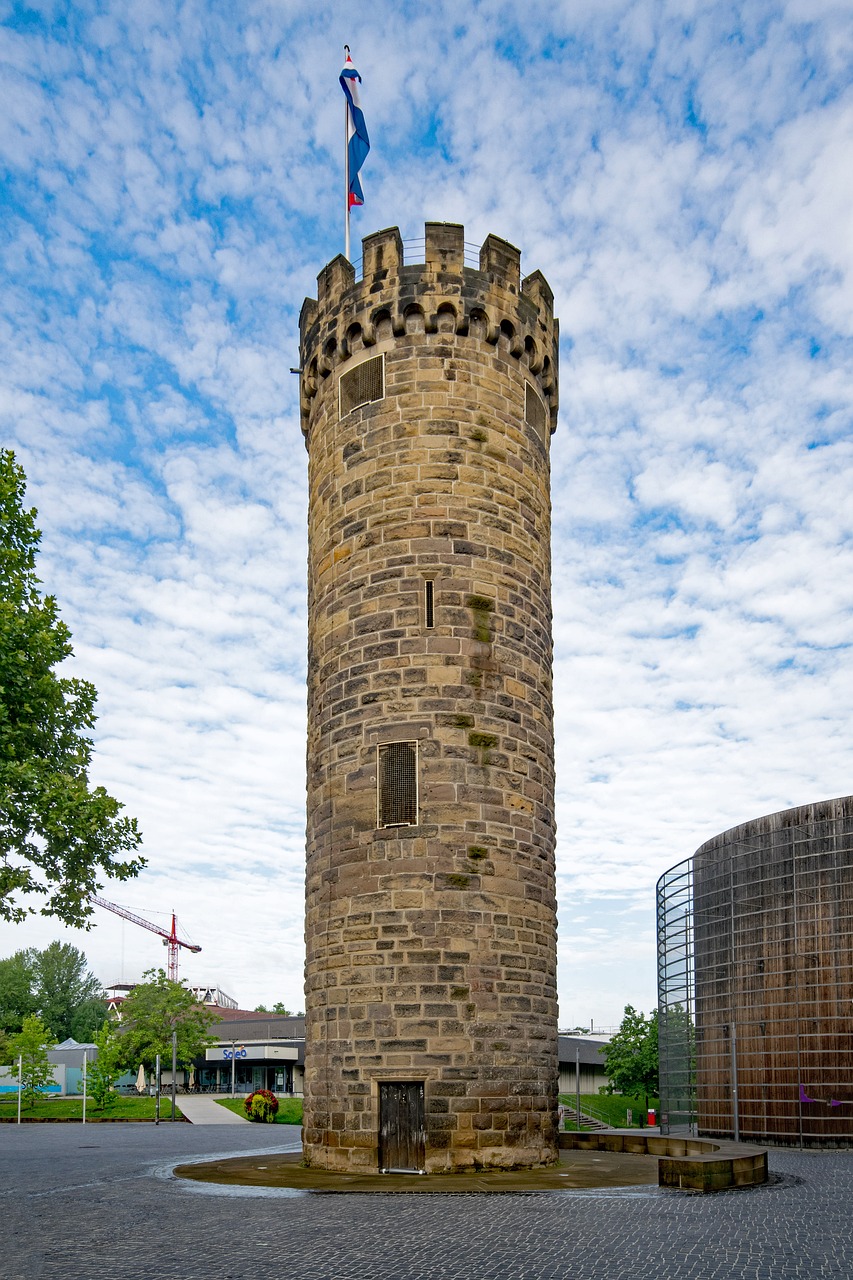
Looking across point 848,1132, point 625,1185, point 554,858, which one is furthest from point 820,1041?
point 625,1185

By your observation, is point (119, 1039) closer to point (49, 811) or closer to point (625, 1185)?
point (49, 811)

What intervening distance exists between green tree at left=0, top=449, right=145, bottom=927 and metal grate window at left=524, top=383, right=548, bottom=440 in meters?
9.82

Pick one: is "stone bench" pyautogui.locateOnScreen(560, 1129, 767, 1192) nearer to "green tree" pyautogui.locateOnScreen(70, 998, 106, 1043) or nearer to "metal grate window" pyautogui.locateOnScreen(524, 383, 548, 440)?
"metal grate window" pyautogui.locateOnScreen(524, 383, 548, 440)

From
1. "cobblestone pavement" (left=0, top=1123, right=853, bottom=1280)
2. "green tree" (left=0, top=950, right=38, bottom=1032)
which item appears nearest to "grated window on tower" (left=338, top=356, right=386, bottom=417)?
"cobblestone pavement" (left=0, top=1123, right=853, bottom=1280)

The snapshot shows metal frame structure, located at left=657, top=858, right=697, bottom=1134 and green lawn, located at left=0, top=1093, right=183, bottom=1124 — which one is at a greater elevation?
metal frame structure, located at left=657, top=858, right=697, bottom=1134

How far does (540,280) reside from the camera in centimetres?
2019

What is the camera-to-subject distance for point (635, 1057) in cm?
5309

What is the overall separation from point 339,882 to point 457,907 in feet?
5.89

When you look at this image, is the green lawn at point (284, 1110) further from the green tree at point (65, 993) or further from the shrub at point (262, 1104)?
the green tree at point (65, 993)

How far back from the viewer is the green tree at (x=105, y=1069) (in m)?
55.1

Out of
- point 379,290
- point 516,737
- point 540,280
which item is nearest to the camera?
point 516,737

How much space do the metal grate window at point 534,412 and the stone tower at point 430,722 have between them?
0.06 m

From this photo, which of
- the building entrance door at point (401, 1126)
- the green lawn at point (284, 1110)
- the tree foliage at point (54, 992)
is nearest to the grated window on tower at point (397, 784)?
the building entrance door at point (401, 1126)

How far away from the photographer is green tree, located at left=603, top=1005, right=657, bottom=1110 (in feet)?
175
